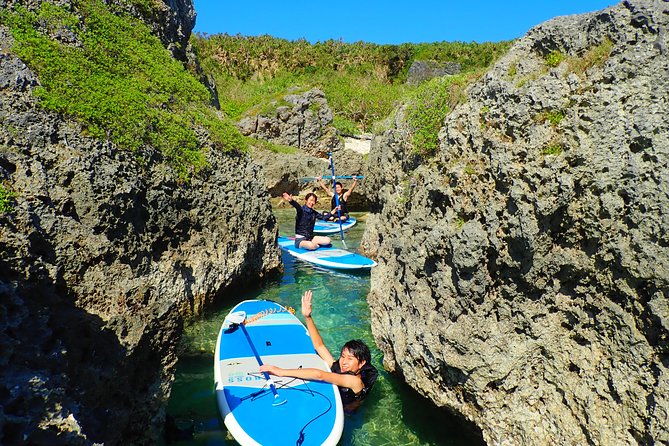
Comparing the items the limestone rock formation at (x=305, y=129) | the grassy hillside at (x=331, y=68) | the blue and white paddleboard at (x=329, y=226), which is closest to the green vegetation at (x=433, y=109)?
the blue and white paddleboard at (x=329, y=226)

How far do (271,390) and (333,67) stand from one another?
39.9 m

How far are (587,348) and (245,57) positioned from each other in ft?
131

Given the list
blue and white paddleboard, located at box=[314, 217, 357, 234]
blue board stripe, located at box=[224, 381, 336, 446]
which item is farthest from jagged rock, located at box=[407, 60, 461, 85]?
blue board stripe, located at box=[224, 381, 336, 446]

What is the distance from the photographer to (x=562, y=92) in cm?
435

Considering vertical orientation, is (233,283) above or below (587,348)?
below

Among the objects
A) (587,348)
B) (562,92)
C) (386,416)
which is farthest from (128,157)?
(587,348)

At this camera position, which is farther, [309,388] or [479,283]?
[309,388]

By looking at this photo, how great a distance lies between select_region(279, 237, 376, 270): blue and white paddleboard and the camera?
11.7 meters

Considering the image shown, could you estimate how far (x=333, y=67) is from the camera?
41875 mm

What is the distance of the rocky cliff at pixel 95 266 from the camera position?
306 centimetres

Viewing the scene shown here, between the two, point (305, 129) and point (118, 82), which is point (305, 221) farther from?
point (305, 129)

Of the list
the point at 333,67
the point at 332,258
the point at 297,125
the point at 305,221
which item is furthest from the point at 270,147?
the point at 333,67

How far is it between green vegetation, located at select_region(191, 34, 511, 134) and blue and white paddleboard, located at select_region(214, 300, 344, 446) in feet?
80.2

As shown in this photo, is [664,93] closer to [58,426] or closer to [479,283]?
[479,283]
